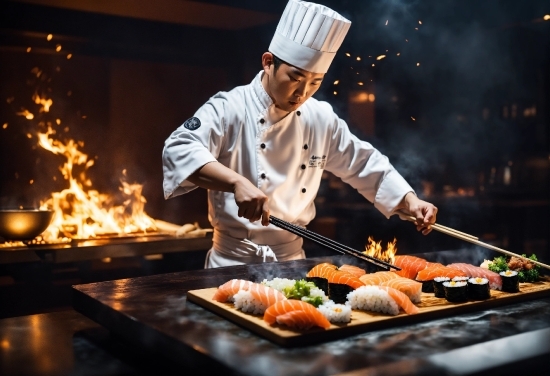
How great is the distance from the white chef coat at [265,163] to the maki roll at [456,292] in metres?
1.15

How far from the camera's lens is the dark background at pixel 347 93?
19.8 feet

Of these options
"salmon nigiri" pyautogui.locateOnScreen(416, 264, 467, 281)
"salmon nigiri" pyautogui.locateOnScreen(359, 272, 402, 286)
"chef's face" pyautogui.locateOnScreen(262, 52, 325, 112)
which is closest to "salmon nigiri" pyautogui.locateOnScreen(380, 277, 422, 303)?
"salmon nigiri" pyautogui.locateOnScreen(359, 272, 402, 286)

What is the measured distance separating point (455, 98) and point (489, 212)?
1.41 meters

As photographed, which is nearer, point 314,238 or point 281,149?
point 314,238

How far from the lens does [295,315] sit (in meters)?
1.89

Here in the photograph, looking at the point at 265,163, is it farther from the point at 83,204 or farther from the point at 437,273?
the point at 83,204

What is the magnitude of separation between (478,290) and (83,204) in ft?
15.2

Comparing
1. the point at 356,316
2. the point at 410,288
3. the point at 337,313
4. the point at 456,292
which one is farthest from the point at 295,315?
Result: the point at 456,292

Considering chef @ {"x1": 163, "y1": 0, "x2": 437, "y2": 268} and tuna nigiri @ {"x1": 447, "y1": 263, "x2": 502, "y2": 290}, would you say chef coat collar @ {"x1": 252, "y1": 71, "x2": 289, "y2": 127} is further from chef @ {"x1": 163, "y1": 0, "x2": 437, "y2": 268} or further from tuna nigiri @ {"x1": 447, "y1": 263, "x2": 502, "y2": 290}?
tuna nigiri @ {"x1": 447, "y1": 263, "x2": 502, "y2": 290}

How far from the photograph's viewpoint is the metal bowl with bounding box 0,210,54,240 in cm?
452

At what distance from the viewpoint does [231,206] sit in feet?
11.0

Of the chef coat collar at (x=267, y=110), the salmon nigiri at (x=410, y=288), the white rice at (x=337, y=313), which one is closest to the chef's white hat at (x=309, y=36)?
the chef coat collar at (x=267, y=110)

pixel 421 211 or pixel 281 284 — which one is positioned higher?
pixel 421 211

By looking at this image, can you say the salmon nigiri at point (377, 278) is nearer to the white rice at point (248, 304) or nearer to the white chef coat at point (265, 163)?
the white rice at point (248, 304)
